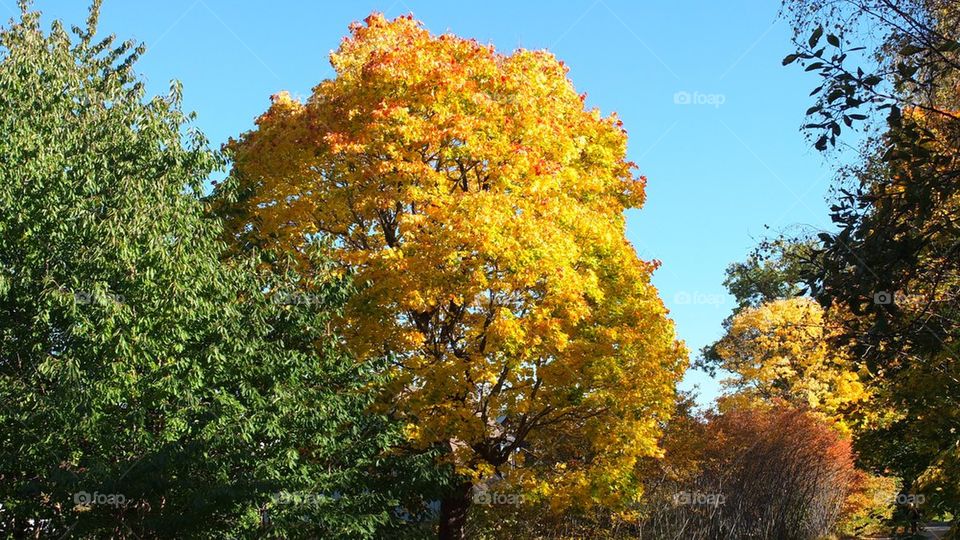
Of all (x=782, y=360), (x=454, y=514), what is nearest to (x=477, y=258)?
(x=454, y=514)

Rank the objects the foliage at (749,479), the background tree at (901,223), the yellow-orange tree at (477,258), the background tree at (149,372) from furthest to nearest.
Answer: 1. the foliage at (749,479)
2. the yellow-orange tree at (477,258)
3. the background tree at (149,372)
4. the background tree at (901,223)

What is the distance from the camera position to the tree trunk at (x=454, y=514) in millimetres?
17953

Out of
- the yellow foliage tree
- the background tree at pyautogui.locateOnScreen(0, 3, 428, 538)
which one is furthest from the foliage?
the background tree at pyautogui.locateOnScreen(0, 3, 428, 538)

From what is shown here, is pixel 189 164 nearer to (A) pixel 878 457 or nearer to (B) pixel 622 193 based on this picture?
(B) pixel 622 193

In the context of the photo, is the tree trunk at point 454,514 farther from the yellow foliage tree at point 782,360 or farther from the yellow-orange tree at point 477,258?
the yellow foliage tree at point 782,360

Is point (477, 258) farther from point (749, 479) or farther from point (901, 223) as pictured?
point (749, 479)

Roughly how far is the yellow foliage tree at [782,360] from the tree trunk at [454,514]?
60.8ft

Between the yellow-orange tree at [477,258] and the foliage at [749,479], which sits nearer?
the yellow-orange tree at [477,258]

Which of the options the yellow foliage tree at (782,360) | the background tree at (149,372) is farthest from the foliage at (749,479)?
the background tree at (149,372)

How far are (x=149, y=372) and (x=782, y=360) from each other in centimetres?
2702

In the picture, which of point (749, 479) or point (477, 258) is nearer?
point (477, 258)

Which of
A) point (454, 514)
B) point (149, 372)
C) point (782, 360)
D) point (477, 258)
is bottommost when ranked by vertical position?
point (454, 514)

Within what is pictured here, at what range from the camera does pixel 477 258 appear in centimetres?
1605

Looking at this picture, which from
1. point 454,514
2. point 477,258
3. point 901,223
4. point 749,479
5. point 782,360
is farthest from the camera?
point 782,360
